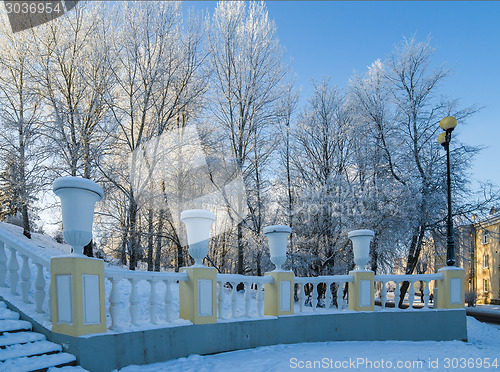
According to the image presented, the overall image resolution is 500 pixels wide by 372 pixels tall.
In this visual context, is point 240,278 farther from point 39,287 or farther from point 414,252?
point 414,252

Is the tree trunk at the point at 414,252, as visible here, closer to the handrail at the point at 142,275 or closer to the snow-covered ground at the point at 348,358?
the snow-covered ground at the point at 348,358

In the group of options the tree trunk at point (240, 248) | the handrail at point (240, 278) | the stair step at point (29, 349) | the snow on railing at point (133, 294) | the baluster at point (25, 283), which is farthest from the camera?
the tree trunk at point (240, 248)

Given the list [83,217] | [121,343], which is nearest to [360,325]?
[121,343]

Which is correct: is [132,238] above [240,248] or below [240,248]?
above

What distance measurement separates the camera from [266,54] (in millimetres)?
15367

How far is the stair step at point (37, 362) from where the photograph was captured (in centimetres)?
345

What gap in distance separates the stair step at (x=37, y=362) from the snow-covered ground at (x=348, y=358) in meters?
0.65

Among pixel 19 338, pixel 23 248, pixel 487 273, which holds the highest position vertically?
pixel 23 248

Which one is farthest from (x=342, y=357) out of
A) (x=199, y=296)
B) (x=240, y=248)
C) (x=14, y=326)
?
(x=240, y=248)

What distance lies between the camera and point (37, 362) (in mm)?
3617

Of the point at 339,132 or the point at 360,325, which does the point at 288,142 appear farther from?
the point at 360,325

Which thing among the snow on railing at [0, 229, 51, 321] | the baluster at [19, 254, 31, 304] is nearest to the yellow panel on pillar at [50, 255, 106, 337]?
the snow on railing at [0, 229, 51, 321]

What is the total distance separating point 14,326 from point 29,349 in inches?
20.9

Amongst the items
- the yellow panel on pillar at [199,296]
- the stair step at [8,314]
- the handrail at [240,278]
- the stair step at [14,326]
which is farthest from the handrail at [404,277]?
the stair step at [8,314]
